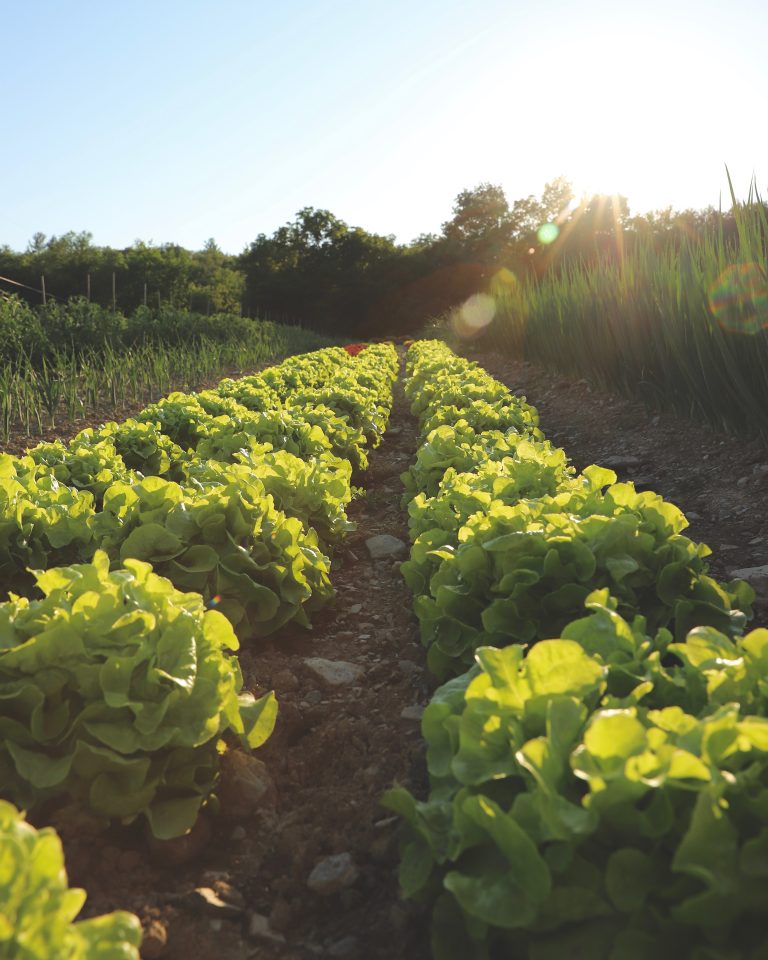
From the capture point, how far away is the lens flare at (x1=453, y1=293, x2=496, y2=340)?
1652 centimetres

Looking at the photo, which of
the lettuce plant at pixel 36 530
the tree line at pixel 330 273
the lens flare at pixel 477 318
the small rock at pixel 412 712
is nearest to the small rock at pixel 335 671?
the small rock at pixel 412 712

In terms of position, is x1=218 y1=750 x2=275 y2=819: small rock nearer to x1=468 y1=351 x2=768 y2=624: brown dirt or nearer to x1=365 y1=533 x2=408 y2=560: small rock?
x1=468 y1=351 x2=768 y2=624: brown dirt

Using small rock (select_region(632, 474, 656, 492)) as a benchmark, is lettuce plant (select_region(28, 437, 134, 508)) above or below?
above

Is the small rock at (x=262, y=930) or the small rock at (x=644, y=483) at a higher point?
the small rock at (x=644, y=483)

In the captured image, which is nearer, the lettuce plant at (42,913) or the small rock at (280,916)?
the lettuce plant at (42,913)

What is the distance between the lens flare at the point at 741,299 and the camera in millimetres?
4043

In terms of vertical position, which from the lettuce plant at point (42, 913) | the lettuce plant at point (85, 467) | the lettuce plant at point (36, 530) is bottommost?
the lettuce plant at point (42, 913)

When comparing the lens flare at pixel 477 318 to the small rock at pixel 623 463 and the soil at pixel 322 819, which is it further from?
the soil at pixel 322 819

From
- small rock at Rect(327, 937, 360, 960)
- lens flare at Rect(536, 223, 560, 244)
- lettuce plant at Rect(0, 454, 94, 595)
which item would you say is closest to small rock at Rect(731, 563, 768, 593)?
small rock at Rect(327, 937, 360, 960)

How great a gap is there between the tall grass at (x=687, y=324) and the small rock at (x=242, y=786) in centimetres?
347

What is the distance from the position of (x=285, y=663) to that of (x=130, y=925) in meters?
1.87

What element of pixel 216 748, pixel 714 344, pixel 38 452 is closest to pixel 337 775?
pixel 216 748

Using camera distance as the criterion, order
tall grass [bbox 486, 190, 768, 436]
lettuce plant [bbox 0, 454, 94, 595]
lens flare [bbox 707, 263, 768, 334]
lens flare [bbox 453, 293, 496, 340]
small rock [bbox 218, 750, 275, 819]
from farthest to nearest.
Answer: lens flare [bbox 453, 293, 496, 340] < tall grass [bbox 486, 190, 768, 436] < lens flare [bbox 707, 263, 768, 334] < lettuce plant [bbox 0, 454, 94, 595] < small rock [bbox 218, 750, 275, 819]

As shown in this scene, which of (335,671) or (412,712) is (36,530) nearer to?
(335,671)
